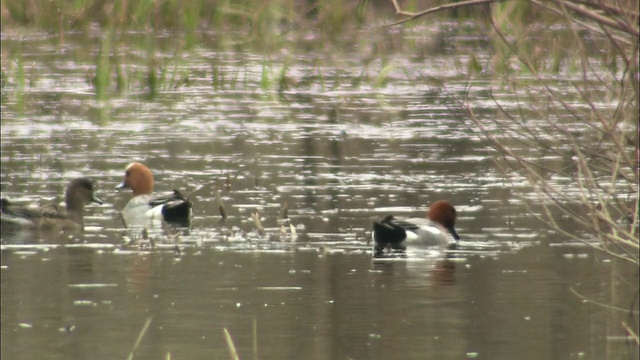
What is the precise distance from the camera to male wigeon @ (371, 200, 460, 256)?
38.6 ft

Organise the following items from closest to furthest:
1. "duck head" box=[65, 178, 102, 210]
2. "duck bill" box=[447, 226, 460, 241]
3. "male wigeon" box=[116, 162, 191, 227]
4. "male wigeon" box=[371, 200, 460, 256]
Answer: "male wigeon" box=[371, 200, 460, 256], "duck bill" box=[447, 226, 460, 241], "male wigeon" box=[116, 162, 191, 227], "duck head" box=[65, 178, 102, 210]

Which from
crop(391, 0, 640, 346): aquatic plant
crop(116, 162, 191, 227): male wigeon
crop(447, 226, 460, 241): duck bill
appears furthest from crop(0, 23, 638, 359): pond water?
crop(391, 0, 640, 346): aquatic plant

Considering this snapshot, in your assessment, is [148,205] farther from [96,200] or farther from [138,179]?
[138,179]

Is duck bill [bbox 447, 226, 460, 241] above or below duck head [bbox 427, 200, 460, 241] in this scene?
below

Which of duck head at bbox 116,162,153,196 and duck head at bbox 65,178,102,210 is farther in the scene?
duck head at bbox 116,162,153,196

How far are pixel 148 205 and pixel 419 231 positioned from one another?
2420 millimetres

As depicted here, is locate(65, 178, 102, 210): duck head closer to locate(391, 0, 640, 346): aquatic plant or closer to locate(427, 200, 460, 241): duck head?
locate(427, 200, 460, 241): duck head

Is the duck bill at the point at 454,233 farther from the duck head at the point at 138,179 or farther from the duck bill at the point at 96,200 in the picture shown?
the duck bill at the point at 96,200

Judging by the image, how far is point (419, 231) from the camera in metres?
12.1

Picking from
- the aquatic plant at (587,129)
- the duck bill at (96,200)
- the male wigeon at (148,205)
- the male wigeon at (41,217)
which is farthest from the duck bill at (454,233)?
the duck bill at (96,200)

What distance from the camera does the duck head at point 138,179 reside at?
551 inches

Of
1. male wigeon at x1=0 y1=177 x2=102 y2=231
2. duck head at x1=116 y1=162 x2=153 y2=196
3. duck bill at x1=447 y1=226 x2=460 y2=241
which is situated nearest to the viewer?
duck bill at x1=447 y1=226 x2=460 y2=241

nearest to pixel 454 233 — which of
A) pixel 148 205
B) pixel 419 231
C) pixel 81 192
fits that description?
pixel 419 231

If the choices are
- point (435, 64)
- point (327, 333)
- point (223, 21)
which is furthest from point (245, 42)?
point (327, 333)
